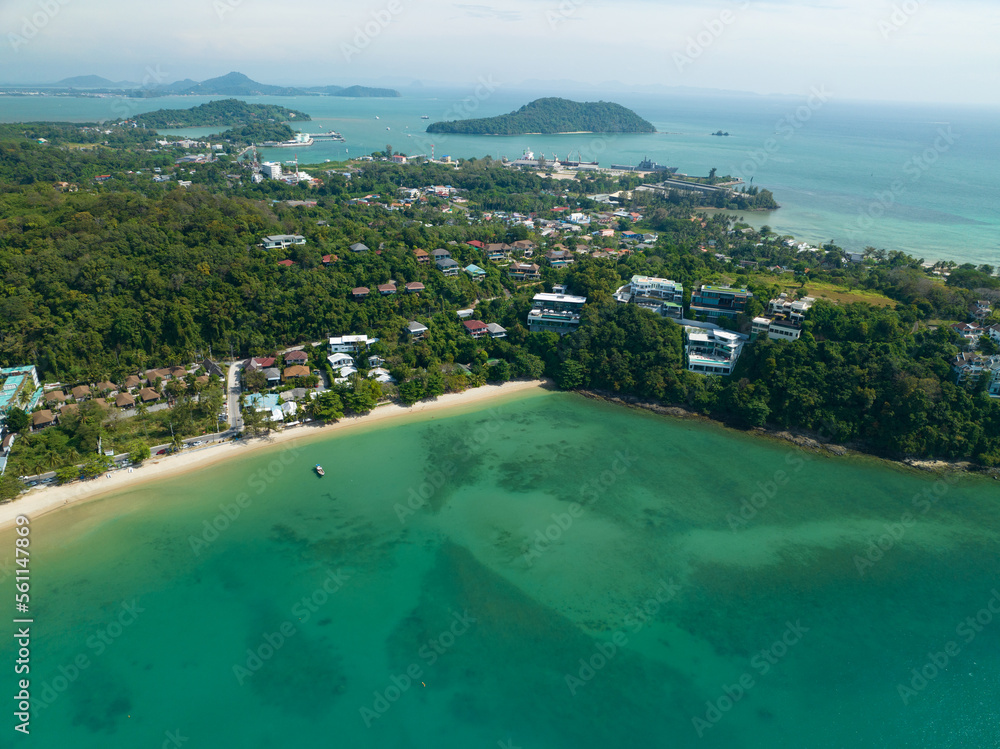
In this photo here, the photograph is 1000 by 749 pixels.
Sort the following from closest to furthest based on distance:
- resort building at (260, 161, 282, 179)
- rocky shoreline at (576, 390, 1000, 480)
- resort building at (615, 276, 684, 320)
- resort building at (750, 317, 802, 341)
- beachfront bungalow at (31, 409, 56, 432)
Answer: rocky shoreline at (576, 390, 1000, 480) → beachfront bungalow at (31, 409, 56, 432) → resort building at (750, 317, 802, 341) → resort building at (615, 276, 684, 320) → resort building at (260, 161, 282, 179)

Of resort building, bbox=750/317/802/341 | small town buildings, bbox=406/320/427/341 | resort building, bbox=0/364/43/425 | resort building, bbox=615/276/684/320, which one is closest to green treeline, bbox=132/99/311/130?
resort building, bbox=0/364/43/425

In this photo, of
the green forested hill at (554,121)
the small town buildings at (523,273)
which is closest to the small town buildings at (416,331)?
the small town buildings at (523,273)

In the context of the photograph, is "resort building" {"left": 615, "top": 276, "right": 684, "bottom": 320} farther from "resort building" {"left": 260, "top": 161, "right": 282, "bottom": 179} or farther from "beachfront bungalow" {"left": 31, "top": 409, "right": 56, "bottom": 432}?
"resort building" {"left": 260, "top": 161, "right": 282, "bottom": 179}

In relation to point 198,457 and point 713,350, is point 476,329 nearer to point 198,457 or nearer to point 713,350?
point 713,350

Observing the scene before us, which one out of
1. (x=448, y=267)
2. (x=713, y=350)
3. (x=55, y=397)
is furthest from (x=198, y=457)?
(x=713, y=350)

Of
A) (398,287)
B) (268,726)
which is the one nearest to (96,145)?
(398,287)

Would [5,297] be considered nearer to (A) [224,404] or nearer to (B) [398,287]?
(A) [224,404]
